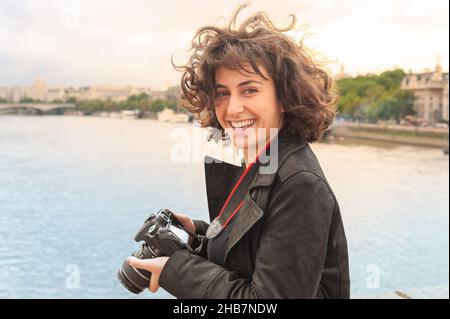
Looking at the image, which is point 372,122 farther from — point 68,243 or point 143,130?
point 68,243

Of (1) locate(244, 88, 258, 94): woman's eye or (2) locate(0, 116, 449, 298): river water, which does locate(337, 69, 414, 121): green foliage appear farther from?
(1) locate(244, 88, 258, 94): woman's eye

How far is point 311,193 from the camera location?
2.16ft

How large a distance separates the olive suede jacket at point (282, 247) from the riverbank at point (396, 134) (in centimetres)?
2106

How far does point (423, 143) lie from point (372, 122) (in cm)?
301

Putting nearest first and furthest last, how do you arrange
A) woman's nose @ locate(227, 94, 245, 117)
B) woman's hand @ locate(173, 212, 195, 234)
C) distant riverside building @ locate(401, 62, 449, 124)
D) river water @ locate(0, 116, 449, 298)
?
woman's nose @ locate(227, 94, 245, 117)
woman's hand @ locate(173, 212, 195, 234)
river water @ locate(0, 116, 449, 298)
distant riverside building @ locate(401, 62, 449, 124)

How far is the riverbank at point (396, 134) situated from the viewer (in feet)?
74.5

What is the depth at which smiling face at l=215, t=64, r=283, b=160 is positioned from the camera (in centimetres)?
74

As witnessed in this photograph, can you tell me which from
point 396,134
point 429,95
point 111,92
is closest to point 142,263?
point 111,92

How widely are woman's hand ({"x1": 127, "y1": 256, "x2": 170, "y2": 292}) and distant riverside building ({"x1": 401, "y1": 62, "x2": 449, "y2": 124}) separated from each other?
27611 millimetres

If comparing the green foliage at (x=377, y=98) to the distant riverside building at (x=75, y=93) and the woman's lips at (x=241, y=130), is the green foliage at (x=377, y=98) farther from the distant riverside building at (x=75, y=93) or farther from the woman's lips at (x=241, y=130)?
the woman's lips at (x=241, y=130)

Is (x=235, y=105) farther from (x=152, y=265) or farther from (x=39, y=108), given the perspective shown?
(x=39, y=108)

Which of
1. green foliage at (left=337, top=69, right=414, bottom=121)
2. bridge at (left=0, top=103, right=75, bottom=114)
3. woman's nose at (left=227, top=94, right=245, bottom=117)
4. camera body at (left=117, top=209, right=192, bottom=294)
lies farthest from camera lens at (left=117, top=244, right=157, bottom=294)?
green foliage at (left=337, top=69, right=414, bottom=121)

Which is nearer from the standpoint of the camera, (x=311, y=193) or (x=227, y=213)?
(x=311, y=193)
